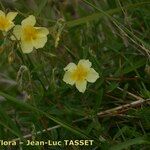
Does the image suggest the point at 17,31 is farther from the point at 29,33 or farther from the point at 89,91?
the point at 89,91

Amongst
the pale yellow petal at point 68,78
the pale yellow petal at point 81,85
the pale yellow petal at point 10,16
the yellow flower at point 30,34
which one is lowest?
the pale yellow petal at point 81,85

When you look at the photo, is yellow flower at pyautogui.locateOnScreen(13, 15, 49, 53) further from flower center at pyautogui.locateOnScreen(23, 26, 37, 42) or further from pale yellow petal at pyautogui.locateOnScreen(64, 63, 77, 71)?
pale yellow petal at pyautogui.locateOnScreen(64, 63, 77, 71)

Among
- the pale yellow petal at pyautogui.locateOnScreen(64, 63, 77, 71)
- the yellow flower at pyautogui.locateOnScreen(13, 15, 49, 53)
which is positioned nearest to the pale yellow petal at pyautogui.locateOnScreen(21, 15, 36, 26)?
the yellow flower at pyautogui.locateOnScreen(13, 15, 49, 53)

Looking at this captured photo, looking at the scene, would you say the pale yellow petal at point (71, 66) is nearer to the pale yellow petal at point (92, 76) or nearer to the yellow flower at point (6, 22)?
the pale yellow petal at point (92, 76)

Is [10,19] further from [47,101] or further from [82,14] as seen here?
[82,14]

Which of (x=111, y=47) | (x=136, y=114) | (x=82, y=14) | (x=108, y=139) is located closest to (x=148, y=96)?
(x=136, y=114)

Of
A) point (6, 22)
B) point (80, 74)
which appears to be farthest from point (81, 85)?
point (6, 22)

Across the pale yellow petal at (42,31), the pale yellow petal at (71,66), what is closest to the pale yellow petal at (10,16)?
the pale yellow petal at (42,31)
